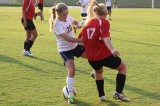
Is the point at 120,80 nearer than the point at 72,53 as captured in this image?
Yes

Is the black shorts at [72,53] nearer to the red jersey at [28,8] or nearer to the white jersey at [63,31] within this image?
the white jersey at [63,31]

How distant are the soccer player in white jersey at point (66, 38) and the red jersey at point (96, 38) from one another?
0.17 meters

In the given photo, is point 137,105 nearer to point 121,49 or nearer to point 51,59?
point 51,59

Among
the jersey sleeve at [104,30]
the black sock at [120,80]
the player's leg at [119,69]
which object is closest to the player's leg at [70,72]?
the player's leg at [119,69]

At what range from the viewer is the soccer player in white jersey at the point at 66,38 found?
6137mm

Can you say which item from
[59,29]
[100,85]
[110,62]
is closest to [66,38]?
[59,29]

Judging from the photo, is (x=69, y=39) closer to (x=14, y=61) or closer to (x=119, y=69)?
(x=119, y=69)

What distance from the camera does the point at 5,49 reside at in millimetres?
11914

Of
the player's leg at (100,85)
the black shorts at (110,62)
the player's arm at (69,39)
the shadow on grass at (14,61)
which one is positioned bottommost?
the shadow on grass at (14,61)

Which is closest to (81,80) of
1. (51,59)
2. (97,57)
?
(97,57)

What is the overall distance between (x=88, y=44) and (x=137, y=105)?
4.19ft

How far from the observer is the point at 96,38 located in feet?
19.2

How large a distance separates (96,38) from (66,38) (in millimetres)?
532

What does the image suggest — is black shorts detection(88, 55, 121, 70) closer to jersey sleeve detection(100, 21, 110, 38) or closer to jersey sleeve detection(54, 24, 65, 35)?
jersey sleeve detection(100, 21, 110, 38)
